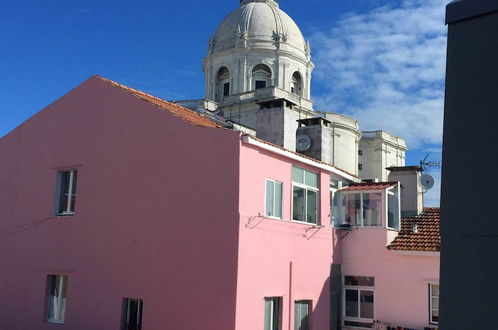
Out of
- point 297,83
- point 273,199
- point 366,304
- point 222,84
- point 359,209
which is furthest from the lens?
point 297,83

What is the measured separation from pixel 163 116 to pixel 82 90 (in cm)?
353

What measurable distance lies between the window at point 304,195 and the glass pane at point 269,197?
1.07m

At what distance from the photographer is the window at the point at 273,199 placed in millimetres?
15086

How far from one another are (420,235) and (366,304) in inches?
111

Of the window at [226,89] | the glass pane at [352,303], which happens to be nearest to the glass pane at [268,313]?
the glass pane at [352,303]

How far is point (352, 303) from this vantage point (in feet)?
59.0

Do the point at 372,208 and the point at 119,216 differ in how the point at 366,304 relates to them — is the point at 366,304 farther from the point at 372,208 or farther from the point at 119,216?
the point at 119,216

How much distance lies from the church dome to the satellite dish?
3535 cm

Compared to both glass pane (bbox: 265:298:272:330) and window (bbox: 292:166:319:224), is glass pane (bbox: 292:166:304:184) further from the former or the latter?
glass pane (bbox: 265:298:272:330)

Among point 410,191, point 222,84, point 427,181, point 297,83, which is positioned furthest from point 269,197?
point 297,83

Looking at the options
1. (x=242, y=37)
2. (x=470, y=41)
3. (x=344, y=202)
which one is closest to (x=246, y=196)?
(x=344, y=202)

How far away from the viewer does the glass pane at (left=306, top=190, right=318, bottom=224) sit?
16.8 m

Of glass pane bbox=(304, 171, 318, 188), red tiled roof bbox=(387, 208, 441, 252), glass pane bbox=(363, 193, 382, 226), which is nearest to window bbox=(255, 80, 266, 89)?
red tiled roof bbox=(387, 208, 441, 252)

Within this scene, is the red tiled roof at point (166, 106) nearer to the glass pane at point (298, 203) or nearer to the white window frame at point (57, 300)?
the glass pane at point (298, 203)
